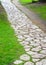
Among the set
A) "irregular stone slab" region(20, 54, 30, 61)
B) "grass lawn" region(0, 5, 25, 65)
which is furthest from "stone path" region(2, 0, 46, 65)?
"grass lawn" region(0, 5, 25, 65)

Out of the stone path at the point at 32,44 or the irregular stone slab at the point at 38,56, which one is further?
the irregular stone slab at the point at 38,56

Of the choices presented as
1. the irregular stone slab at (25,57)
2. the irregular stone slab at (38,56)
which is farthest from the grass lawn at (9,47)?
the irregular stone slab at (38,56)

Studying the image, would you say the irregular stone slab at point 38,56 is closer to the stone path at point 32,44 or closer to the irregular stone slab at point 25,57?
the stone path at point 32,44

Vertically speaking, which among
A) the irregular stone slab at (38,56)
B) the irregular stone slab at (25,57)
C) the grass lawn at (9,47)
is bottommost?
the irregular stone slab at (38,56)

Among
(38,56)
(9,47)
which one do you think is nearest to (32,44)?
(9,47)

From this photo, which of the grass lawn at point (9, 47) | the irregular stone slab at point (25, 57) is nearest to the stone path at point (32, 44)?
the irregular stone slab at point (25, 57)

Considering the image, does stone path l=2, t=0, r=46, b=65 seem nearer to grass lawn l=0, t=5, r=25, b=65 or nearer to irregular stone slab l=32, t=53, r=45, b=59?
irregular stone slab l=32, t=53, r=45, b=59

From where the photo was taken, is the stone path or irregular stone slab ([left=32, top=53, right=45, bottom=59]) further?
irregular stone slab ([left=32, top=53, right=45, bottom=59])

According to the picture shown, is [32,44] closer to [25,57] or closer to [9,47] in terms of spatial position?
[9,47]

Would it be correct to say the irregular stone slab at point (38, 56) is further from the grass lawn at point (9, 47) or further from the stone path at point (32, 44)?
the grass lawn at point (9, 47)

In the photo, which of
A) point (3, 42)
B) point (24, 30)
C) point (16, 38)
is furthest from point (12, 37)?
point (24, 30)

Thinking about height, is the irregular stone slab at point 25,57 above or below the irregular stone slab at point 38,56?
above

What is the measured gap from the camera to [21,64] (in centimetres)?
582

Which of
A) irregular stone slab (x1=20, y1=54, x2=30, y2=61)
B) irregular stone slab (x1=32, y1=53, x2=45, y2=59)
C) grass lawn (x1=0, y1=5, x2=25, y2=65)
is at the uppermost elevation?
grass lawn (x1=0, y1=5, x2=25, y2=65)
